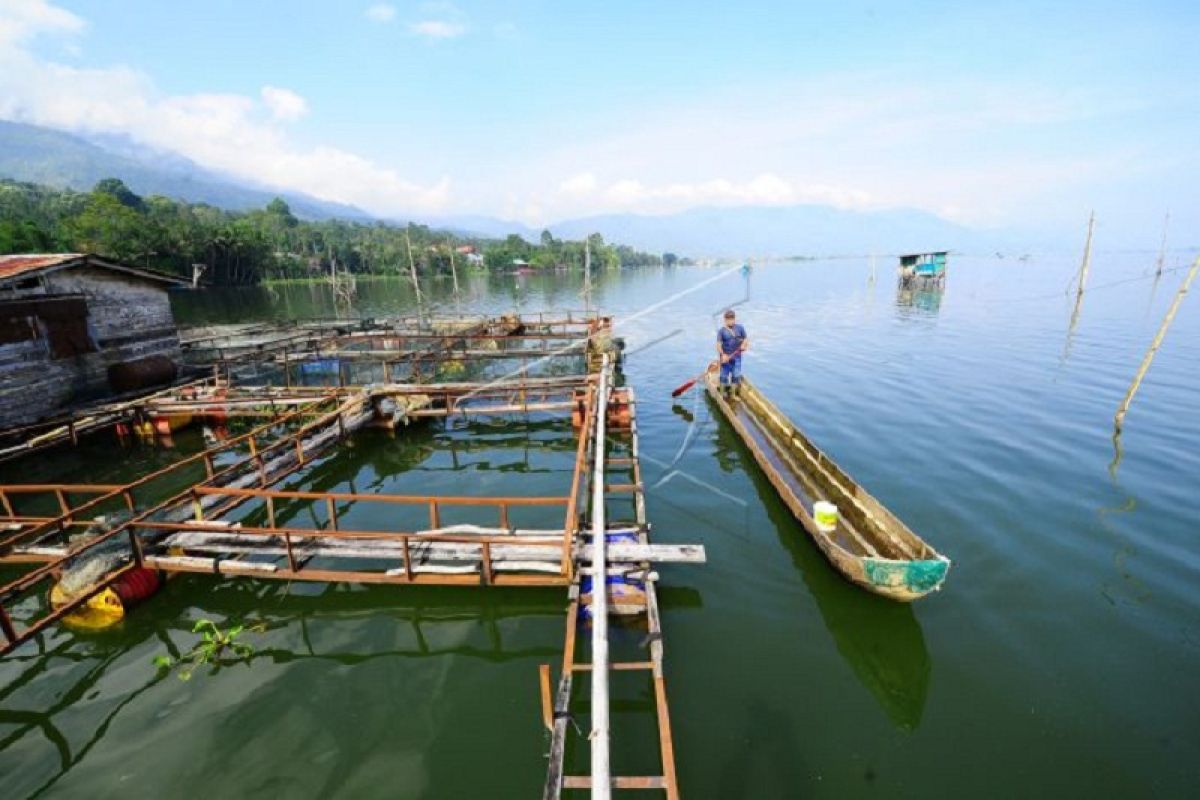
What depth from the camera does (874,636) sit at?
28.8 ft

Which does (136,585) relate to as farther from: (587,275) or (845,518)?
(587,275)

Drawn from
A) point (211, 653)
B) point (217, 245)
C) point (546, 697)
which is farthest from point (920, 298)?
point (217, 245)

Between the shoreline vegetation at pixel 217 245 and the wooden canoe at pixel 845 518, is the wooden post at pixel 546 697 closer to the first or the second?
the wooden canoe at pixel 845 518

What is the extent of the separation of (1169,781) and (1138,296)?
236 ft

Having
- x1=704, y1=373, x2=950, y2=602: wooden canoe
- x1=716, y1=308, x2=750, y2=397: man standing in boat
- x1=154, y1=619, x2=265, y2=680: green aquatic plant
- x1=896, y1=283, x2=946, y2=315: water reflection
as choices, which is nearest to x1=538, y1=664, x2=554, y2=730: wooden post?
x1=704, y1=373, x2=950, y2=602: wooden canoe

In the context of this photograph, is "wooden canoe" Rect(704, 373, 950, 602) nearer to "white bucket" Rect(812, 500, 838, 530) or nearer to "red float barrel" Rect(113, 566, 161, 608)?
"white bucket" Rect(812, 500, 838, 530)

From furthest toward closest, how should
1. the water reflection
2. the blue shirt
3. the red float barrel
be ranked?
1. the water reflection
2. the blue shirt
3. the red float barrel

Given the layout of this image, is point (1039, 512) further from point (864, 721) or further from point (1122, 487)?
point (864, 721)

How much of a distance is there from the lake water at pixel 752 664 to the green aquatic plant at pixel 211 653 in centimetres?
24

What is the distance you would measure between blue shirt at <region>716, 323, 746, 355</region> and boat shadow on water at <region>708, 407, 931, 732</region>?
29.1ft

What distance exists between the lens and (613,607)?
837cm

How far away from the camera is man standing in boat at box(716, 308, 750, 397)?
61.5 ft

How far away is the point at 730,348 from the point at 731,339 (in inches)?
14.9

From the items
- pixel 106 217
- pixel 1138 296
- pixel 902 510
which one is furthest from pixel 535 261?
pixel 902 510
